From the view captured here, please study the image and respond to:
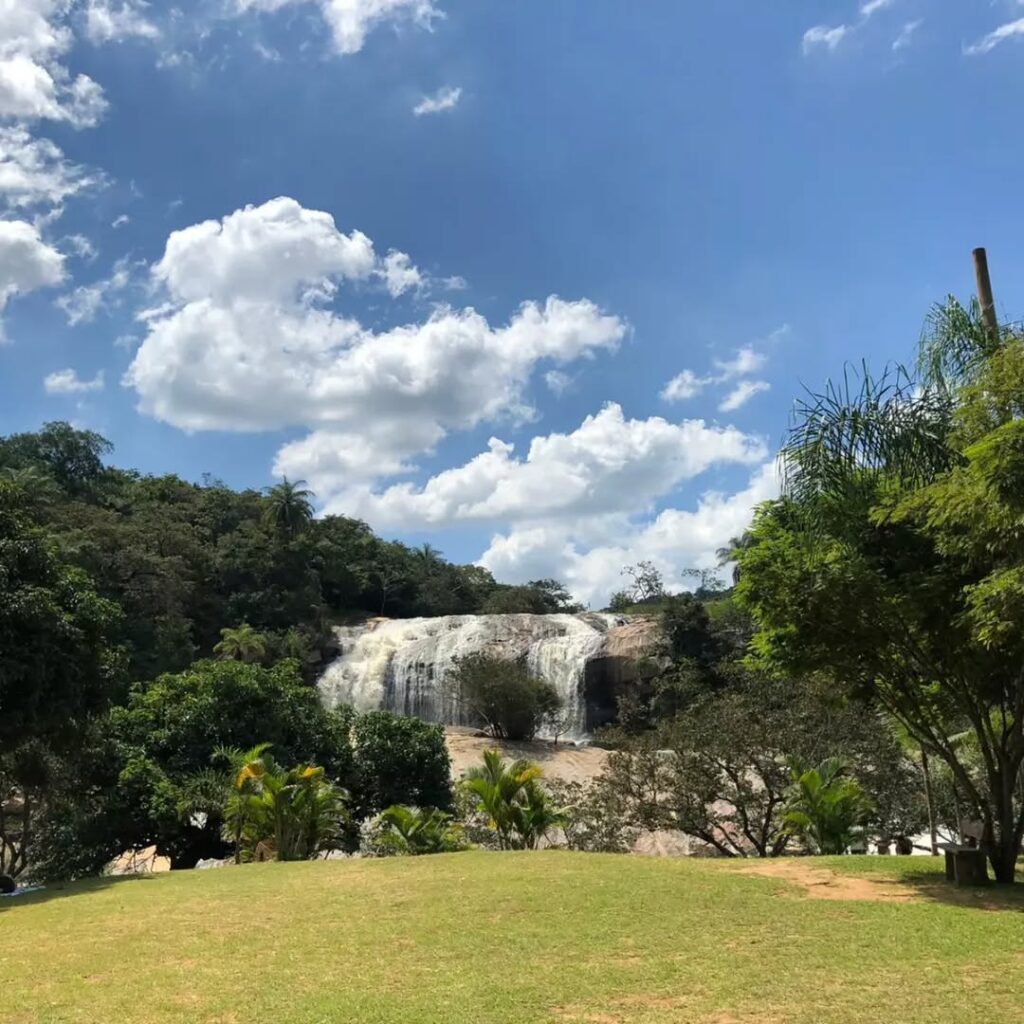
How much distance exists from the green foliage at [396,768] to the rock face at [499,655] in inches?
706

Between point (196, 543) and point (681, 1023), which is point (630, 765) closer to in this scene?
point (681, 1023)

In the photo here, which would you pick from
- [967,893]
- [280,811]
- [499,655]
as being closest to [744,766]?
[967,893]

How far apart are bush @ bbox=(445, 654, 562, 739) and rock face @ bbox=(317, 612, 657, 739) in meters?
2.61

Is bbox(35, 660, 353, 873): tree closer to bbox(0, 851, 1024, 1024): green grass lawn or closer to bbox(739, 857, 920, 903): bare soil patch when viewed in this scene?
bbox(0, 851, 1024, 1024): green grass lawn

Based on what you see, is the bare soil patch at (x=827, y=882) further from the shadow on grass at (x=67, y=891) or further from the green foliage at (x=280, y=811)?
the shadow on grass at (x=67, y=891)

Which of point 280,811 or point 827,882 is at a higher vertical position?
point 280,811

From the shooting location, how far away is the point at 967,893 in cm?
952

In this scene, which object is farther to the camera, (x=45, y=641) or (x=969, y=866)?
(x=45, y=641)

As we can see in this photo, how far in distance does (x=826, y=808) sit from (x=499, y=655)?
27334 millimetres

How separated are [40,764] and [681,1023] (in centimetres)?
1597

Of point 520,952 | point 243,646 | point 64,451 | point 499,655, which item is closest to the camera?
point 520,952

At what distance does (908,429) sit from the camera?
973 cm

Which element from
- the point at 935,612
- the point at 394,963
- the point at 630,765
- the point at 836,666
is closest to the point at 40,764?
→ the point at 630,765

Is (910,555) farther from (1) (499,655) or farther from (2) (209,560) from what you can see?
(2) (209,560)
